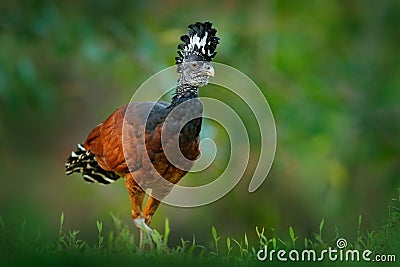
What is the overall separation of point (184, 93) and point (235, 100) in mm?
2204

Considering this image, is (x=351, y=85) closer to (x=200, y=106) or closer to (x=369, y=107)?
(x=369, y=107)

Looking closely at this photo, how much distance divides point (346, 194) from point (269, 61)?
0.81m

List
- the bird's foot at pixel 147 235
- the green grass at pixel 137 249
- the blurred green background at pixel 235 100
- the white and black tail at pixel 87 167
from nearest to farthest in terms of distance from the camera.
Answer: the green grass at pixel 137 249
the bird's foot at pixel 147 235
the white and black tail at pixel 87 167
the blurred green background at pixel 235 100

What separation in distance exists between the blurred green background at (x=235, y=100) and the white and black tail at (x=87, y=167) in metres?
1.47

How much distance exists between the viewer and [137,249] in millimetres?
1381

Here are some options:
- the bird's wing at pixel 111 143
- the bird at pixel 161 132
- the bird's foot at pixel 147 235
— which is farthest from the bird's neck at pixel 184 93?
the bird's foot at pixel 147 235

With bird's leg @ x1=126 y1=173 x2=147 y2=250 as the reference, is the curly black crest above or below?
above

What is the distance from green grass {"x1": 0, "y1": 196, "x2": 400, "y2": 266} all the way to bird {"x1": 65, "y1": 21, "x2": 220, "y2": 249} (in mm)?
120

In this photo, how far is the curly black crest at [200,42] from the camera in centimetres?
145

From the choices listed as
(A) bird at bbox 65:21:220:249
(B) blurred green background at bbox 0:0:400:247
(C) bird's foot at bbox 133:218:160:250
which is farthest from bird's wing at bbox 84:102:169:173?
(B) blurred green background at bbox 0:0:400:247

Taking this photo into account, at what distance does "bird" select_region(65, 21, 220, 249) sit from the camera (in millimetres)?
1464

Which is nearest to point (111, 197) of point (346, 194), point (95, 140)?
point (346, 194)

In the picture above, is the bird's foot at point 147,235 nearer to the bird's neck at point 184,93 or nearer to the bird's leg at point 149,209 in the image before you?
the bird's leg at point 149,209

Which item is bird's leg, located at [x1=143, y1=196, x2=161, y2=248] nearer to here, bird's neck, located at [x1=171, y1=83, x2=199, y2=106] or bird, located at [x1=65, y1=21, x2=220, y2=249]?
bird, located at [x1=65, y1=21, x2=220, y2=249]
